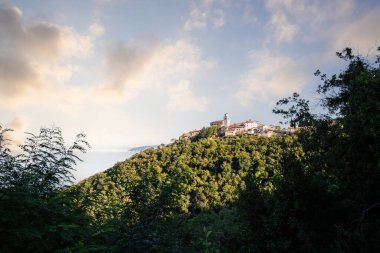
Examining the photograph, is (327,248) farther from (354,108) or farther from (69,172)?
(69,172)

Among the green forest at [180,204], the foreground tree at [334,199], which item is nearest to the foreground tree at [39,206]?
the green forest at [180,204]

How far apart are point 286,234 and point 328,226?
1.29 metres

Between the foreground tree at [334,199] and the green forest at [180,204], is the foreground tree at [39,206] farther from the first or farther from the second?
the foreground tree at [334,199]

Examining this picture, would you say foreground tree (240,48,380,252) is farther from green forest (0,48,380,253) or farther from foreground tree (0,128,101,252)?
foreground tree (0,128,101,252)

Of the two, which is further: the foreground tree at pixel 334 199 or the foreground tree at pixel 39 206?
the foreground tree at pixel 334 199

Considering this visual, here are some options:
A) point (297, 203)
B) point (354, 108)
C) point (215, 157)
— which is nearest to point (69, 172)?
point (297, 203)

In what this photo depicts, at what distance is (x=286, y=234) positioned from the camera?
7.51m

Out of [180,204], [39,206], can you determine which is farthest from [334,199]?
[39,206]

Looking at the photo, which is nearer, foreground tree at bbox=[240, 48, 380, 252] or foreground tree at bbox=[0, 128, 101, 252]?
foreground tree at bbox=[0, 128, 101, 252]

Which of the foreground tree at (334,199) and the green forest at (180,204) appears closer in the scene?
the green forest at (180,204)

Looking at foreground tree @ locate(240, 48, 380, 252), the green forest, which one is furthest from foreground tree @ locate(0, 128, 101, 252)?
foreground tree @ locate(240, 48, 380, 252)

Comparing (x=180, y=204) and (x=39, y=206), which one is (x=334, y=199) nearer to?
(x=180, y=204)

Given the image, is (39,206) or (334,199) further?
(334,199)

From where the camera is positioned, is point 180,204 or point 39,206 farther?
point 180,204
